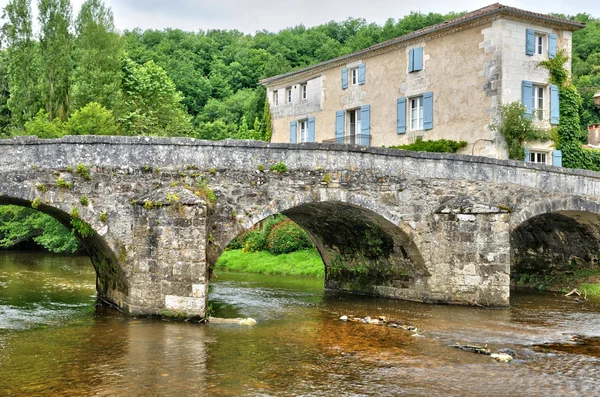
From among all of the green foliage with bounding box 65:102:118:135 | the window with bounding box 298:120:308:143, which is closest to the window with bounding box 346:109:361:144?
the window with bounding box 298:120:308:143

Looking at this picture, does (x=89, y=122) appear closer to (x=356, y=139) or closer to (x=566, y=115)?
(x=356, y=139)

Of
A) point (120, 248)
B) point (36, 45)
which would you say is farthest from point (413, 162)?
point (36, 45)

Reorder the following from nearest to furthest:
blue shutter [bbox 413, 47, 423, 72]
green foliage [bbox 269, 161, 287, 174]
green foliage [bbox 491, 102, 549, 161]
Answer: green foliage [bbox 269, 161, 287, 174] → green foliage [bbox 491, 102, 549, 161] → blue shutter [bbox 413, 47, 423, 72]

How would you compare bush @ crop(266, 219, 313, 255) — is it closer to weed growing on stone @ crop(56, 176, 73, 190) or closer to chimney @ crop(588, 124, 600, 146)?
chimney @ crop(588, 124, 600, 146)

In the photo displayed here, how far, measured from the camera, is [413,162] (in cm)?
1548

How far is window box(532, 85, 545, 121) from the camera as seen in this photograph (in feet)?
75.6

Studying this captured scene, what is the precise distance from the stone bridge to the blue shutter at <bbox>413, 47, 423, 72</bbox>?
787 centimetres

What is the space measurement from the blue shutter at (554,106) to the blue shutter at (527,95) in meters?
0.85

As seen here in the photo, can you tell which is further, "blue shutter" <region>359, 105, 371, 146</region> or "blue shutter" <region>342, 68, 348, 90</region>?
"blue shutter" <region>342, 68, 348, 90</region>

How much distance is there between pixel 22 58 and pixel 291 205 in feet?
55.8

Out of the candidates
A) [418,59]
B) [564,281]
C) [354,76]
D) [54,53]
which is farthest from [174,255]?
[54,53]

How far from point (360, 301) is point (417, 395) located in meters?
8.92

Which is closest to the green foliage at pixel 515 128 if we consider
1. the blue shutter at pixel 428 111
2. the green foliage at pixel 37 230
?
the blue shutter at pixel 428 111

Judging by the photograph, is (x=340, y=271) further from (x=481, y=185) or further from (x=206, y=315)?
(x=206, y=315)
